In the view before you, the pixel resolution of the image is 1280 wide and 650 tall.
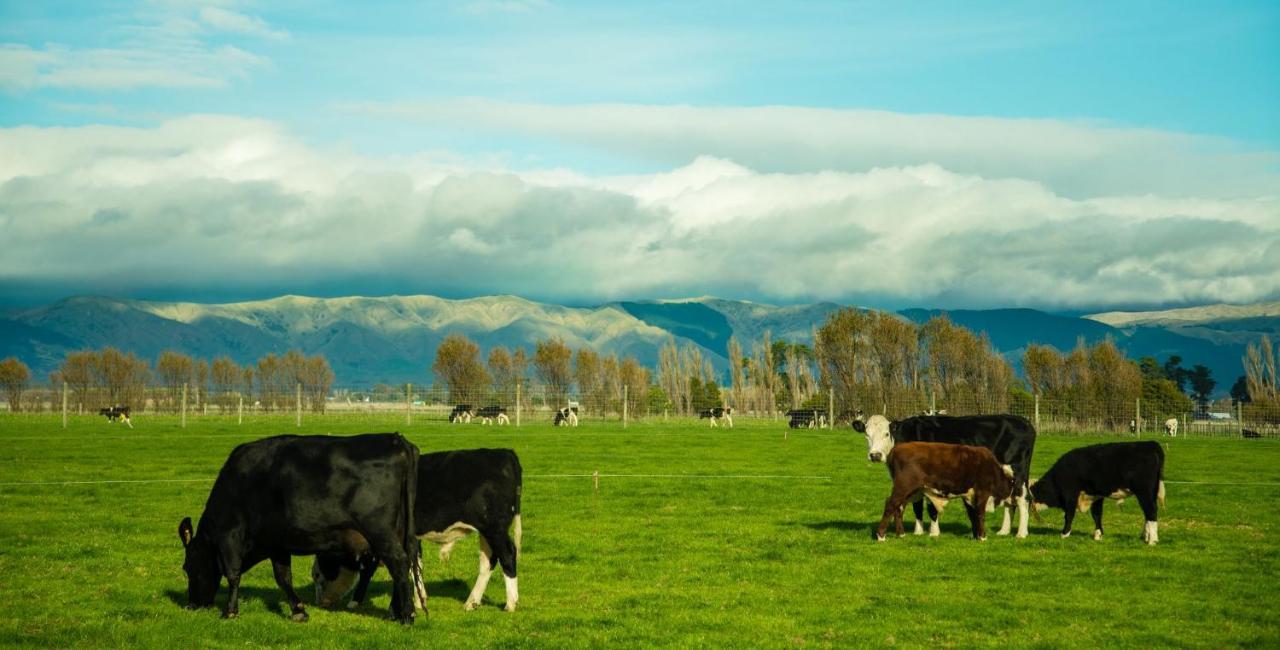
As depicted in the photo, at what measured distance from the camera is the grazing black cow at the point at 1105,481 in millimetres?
18281

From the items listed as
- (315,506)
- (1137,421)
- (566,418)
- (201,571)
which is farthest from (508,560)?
(566,418)

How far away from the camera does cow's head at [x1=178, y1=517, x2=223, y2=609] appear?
13.2 m

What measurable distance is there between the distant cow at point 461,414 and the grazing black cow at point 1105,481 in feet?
202

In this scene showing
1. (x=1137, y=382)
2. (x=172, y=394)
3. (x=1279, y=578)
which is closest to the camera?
(x=1279, y=578)

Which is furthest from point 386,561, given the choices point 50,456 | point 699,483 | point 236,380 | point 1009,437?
point 236,380

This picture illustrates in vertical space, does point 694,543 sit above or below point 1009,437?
below

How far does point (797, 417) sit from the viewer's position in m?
78.6

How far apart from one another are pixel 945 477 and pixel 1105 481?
289cm

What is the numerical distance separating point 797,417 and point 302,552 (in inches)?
2662

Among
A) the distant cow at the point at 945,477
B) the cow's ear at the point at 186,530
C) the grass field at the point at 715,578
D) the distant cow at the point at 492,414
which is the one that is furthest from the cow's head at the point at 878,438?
the distant cow at the point at 492,414

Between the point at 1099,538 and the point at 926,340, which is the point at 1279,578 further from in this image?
the point at 926,340

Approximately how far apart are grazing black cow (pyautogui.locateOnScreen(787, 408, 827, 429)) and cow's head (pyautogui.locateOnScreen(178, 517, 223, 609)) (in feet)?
207

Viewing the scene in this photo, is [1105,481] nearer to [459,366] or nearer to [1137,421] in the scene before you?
[1137,421]

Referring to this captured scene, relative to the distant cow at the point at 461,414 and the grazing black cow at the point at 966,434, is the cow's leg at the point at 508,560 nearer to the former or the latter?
the grazing black cow at the point at 966,434
